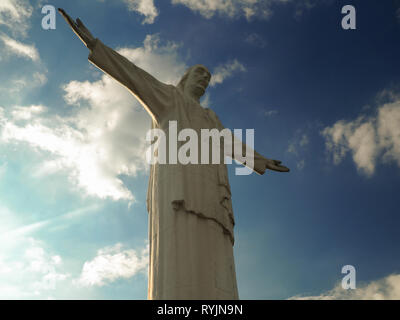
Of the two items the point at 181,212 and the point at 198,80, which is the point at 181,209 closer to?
the point at 181,212

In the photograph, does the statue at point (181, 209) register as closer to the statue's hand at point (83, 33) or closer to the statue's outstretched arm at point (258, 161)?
the statue's hand at point (83, 33)

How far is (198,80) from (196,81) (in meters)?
0.06

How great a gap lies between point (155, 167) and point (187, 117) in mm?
1390

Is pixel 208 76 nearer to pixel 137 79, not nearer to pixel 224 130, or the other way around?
pixel 224 130

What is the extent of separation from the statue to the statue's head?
48cm

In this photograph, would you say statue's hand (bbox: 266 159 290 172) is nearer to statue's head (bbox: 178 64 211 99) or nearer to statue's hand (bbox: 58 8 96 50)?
statue's head (bbox: 178 64 211 99)

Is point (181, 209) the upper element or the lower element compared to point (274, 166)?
lower

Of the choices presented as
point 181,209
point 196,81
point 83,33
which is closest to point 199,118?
point 196,81

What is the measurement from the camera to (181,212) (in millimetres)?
7000

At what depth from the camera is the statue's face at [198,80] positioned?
9.69 meters

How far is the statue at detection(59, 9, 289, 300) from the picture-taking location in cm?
642

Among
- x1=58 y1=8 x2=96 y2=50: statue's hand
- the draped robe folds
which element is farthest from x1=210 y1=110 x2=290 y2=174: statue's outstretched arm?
x1=58 y1=8 x2=96 y2=50: statue's hand

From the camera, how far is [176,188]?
23.5ft
